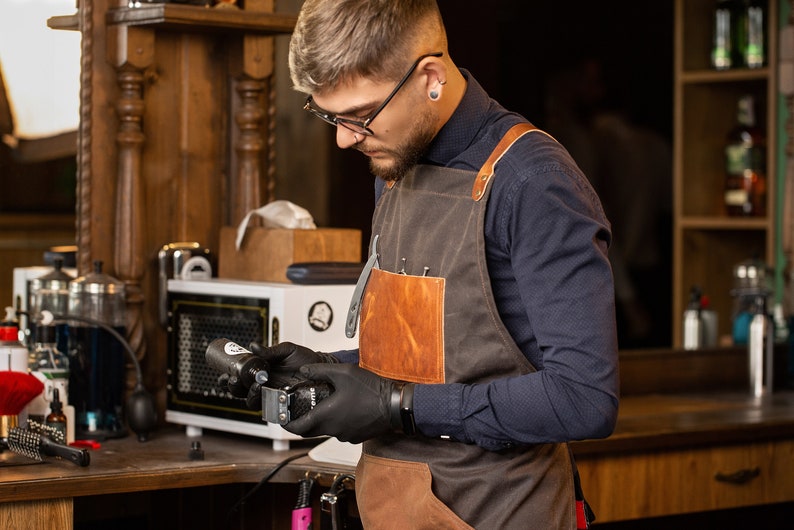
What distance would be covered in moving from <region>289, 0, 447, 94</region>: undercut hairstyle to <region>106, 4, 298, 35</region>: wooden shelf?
3.49 ft

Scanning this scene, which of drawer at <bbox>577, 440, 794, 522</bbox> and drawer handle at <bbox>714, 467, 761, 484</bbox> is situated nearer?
drawer at <bbox>577, 440, 794, 522</bbox>

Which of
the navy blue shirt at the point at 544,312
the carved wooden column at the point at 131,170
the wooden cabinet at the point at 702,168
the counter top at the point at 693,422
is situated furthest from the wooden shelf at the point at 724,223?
the navy blue shirt at the point at 544,312

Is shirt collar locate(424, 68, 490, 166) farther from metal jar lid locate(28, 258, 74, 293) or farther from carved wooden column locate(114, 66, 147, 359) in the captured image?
metal jar lid locate(28, 258, 74, 293)

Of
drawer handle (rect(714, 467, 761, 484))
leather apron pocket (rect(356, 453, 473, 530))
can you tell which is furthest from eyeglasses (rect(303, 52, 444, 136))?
drawer handle (rect(714, 467, 761, 484))

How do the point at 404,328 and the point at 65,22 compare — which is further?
the point at 65,22

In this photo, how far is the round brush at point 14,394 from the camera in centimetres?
215

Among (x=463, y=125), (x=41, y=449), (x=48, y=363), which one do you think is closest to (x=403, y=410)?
(x=463, y=125)

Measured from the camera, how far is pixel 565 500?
159cm

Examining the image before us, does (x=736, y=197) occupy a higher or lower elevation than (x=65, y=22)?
lower

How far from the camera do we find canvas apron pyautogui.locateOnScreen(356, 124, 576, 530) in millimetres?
1516

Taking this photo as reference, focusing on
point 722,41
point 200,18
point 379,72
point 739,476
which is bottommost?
point 739,476

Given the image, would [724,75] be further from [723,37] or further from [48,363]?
[48,363]

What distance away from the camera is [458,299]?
153cm

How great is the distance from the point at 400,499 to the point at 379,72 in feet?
1.81
